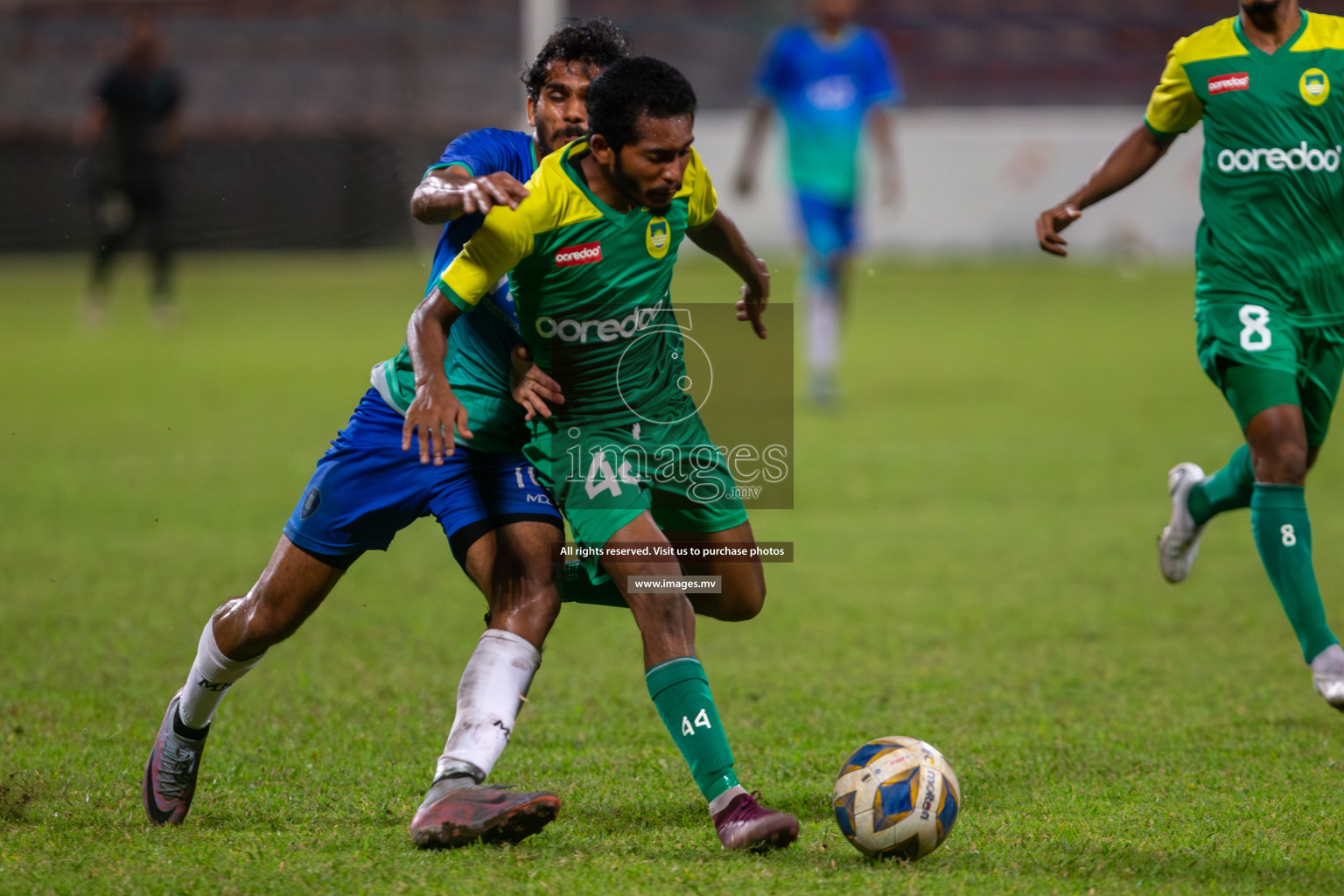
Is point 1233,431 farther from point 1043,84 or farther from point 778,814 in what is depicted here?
point 1043,84

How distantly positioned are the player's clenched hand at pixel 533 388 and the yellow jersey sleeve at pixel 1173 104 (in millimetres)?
2146

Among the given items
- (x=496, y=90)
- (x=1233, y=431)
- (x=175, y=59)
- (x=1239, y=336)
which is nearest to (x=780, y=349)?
(x=1239, y=336)

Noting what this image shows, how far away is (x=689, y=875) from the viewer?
324 cm

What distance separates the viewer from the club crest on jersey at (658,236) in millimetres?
3754

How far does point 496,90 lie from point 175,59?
5801 mm

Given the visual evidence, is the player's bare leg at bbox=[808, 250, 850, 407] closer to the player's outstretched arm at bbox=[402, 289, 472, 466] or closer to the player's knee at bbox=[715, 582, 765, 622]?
the player's knee at bbox=[715, 582, 765, 622]

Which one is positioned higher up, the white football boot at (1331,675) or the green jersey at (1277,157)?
the green jersey at (1277,157)

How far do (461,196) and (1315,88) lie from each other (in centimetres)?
264

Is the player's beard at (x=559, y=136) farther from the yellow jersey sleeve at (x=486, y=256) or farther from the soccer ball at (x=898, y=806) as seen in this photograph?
the soccer ball at (x=898, y=806)

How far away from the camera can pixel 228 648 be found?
3811 mm

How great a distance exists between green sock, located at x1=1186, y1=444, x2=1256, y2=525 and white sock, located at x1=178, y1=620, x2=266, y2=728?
321 cm

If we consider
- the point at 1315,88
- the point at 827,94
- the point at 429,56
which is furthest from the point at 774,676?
the point at 429,56

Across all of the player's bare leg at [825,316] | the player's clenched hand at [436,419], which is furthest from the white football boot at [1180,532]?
the player's bare leg at [825,316]

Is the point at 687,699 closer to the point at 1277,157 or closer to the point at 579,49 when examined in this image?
the point at 579,49
